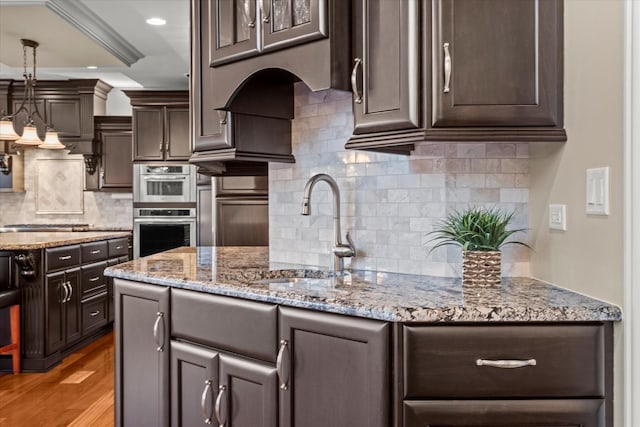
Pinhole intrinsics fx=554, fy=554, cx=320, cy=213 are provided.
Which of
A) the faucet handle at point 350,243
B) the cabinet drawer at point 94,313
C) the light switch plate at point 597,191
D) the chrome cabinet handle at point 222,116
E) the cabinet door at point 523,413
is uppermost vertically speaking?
the chrome cabinet handle at point 222,116

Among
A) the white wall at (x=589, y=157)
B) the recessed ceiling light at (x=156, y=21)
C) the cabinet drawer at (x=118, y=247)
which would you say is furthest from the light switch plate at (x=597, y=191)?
the cabinet drawer at (x=118, y=247)

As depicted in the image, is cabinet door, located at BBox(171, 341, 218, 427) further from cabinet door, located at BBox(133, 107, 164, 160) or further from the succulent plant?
cabinet door, located at BBox(133, 107, 164, 160)

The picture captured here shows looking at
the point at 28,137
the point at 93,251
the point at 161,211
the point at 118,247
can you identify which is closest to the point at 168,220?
the point at 161,211

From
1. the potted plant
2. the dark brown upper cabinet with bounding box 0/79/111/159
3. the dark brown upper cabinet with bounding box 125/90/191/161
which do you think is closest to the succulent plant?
the potted plant

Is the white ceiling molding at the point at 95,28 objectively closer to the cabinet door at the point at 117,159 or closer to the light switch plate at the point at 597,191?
the cabinet door at the point at 117,159

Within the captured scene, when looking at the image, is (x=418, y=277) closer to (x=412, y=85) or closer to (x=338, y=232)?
(x=338, y=232)

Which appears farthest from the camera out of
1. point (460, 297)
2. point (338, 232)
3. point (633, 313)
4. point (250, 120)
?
point (250, 120)

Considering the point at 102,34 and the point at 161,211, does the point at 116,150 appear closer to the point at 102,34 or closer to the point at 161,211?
the point at 161,211

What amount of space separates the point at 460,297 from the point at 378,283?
0.37m

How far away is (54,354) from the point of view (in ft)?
13.5

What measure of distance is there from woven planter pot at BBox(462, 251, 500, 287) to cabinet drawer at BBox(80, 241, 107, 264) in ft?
12.0

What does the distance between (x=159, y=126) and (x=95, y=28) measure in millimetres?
1705

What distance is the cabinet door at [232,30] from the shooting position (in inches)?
83.7

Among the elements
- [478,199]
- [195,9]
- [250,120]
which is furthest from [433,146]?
[195,9]
